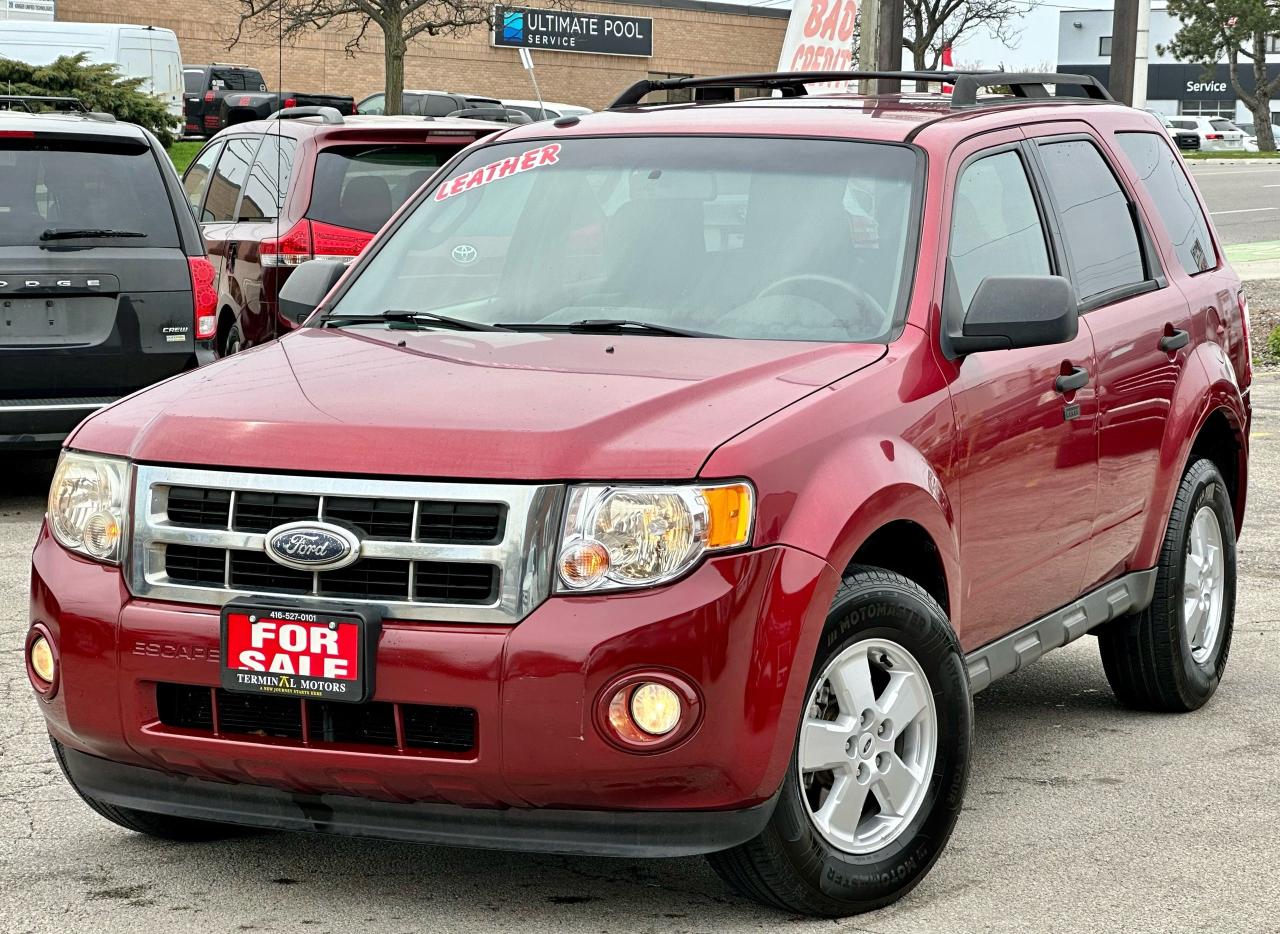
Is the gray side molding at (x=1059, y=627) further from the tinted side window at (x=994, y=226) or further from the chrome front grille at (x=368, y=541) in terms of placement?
the chrome front grille at (x=368, y=541)

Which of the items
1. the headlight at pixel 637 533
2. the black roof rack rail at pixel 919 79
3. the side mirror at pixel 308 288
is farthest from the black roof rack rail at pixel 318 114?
the headlight at pixel 637 533

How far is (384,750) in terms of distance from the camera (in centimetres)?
376

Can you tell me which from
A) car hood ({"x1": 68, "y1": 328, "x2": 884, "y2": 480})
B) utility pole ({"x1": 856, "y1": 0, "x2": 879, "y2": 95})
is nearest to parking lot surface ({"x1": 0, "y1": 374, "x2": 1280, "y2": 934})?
car hood ({"x1": 68, "y1": 328, "x2": 884, "y2": 480})

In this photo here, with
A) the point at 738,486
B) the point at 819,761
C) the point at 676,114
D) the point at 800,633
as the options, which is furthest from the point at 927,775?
the point at 676,114

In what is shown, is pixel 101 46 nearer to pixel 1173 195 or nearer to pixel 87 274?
pixel 87 274

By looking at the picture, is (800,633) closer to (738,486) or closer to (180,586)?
(738,486)

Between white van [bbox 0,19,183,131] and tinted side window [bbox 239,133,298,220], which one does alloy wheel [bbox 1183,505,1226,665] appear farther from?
white van [bbox 0,19,183,131]

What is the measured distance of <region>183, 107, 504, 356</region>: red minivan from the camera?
1098cm

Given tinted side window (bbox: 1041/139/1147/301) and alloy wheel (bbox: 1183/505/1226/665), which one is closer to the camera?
tinted side window (bbox: 1041/139/1147/301)

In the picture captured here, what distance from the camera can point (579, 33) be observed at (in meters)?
66.1

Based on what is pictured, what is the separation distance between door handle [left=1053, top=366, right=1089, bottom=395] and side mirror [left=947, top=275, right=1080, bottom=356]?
464 mm

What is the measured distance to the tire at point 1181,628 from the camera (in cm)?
580

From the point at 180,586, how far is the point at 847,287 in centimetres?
179

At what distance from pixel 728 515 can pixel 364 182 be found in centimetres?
782
